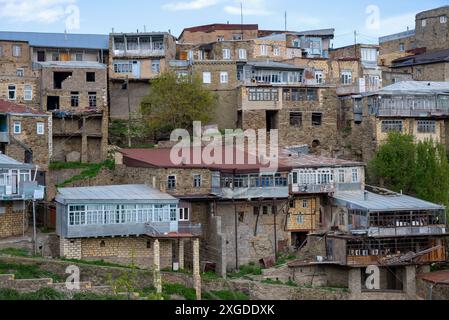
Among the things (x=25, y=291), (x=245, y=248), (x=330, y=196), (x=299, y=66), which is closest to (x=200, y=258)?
(x=245, y=248)

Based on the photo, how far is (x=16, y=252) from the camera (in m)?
37.0

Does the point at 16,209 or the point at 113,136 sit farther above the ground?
the point at 113,136

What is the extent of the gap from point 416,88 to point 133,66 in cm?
1790

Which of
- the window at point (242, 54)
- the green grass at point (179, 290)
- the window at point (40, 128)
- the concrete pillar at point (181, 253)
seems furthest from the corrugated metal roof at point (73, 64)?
the green grass at point (179, 290)

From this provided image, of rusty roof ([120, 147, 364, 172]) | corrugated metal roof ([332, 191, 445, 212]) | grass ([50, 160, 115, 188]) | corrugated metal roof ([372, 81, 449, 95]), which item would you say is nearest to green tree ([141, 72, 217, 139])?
rusty roof ([120, 147, 364, 172])

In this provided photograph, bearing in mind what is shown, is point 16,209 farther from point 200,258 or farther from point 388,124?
point 388,124

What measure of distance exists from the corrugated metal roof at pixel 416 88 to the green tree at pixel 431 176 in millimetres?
5696

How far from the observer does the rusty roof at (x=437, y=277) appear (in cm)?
3967

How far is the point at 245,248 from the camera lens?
42594 mm

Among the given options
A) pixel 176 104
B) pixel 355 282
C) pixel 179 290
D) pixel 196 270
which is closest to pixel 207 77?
pixel 176 104

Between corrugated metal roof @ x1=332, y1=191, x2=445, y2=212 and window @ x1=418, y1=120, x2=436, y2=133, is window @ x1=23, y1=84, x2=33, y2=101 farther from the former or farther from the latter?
window @ x1=418, y1=120, x2=436, y2=133

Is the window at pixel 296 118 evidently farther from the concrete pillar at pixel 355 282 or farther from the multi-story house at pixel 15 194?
the multi-story house at pixel 15 194
